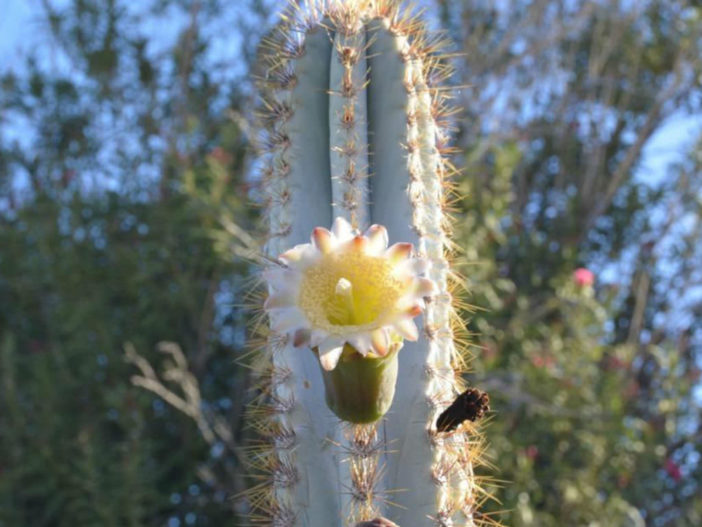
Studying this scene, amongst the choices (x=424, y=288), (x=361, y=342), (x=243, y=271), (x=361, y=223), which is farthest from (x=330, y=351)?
(x=243, y=271)

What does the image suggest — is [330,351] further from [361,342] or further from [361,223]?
[361,223]

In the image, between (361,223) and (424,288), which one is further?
(361,223)

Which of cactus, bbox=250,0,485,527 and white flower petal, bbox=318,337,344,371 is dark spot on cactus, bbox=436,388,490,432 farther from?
white flower petal, bbox=318,337,344,371

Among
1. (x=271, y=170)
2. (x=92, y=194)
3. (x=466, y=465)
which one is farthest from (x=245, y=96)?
(x=466, y=465)

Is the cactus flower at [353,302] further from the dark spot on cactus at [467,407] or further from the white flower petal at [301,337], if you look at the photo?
the dark spot on cactus at [467,407]

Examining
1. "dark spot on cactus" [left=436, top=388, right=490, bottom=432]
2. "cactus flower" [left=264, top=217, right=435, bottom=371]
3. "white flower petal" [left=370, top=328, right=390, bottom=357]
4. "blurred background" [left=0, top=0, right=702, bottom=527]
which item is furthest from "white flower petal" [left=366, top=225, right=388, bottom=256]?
"blurred background" [left=0, top=0, right=702, bottom=527]
